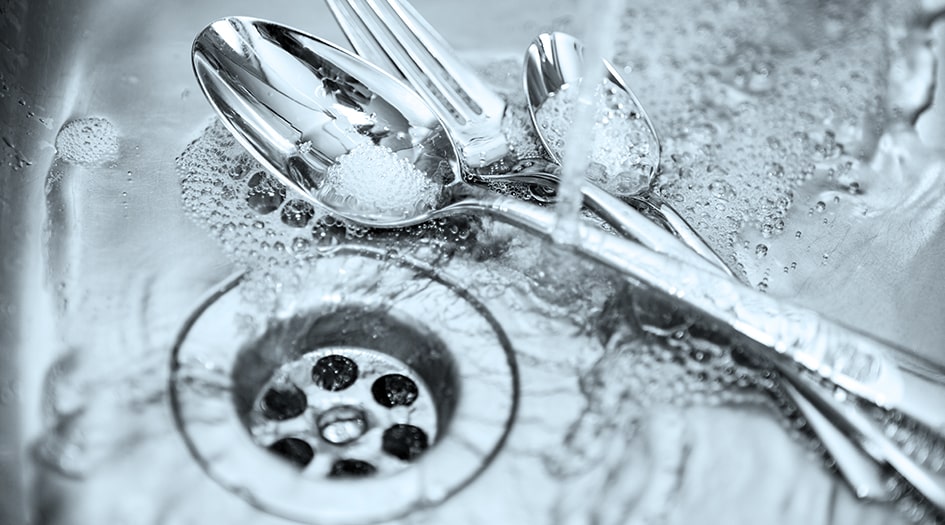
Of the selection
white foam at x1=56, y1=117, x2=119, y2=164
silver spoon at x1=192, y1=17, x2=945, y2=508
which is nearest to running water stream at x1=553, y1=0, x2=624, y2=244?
silver spoon at x1=192, y1=17, x2=945, y2=508

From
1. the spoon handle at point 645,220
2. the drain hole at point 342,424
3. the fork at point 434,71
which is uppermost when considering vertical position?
the fork at point 434,71

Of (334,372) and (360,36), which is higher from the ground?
(360,36)

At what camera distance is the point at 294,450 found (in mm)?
381

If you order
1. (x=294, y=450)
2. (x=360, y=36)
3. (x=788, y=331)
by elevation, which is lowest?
(x=294, y=450)

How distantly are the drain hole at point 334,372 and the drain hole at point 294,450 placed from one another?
0.10 ft

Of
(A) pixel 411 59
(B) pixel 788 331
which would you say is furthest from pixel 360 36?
(B) pixel 788 331

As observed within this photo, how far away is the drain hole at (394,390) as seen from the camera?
40 centimetres

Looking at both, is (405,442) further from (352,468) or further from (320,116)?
(320,116)

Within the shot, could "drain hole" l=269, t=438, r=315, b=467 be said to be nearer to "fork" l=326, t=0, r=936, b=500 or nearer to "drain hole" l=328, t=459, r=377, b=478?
"drain hole" l=328, t=459, r=377, b=478

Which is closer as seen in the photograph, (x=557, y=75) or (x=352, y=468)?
(x=352, y=468)

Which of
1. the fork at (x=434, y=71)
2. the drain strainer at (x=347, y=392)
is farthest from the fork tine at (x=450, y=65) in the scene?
the drain strainer at (x=347, y=392)

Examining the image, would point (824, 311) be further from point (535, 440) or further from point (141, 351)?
point (141, 351)

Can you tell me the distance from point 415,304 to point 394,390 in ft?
0.14

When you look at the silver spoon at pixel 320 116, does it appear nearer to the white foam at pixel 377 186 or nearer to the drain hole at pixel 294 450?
the white foam at pixel 377 186
